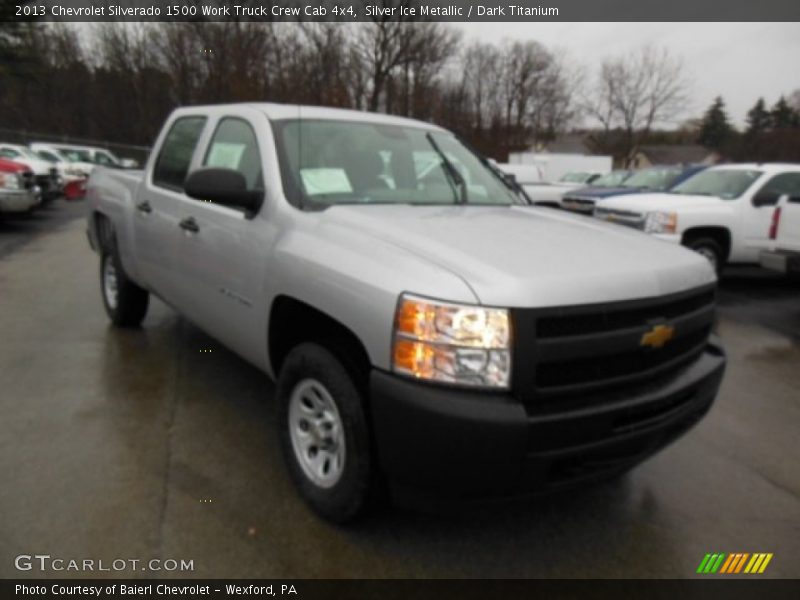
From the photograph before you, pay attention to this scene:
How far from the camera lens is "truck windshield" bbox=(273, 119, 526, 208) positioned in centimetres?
318

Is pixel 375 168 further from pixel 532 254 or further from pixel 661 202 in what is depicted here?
pixel 661 202

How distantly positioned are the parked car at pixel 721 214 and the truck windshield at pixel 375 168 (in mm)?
4887

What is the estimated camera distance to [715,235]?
8375 mm

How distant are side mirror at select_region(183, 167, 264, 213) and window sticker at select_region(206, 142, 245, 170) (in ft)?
1.96

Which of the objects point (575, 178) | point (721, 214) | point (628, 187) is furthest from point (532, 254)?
point (575, 178)

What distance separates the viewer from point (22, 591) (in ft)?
7.39

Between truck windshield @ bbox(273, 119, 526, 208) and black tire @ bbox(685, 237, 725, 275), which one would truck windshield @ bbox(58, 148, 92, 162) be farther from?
truck windshield @ bbox(273, 119, 526, 208)

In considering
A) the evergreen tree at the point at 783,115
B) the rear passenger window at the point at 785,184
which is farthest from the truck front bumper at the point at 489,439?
the evergreen tree at the point at 783,115

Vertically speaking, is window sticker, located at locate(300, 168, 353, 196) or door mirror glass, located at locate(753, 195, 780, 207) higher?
window sticker, located at locate(300, 168, 353, 196)

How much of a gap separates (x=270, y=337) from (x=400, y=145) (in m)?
1.49

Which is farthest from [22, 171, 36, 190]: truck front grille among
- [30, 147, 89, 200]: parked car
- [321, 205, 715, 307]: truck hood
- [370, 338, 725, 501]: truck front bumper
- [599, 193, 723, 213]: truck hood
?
[370, 338, 725, 501]: truck front bumper

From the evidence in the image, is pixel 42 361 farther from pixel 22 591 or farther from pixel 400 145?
pixel 400 145

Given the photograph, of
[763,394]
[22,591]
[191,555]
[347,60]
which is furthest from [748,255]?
[347,60]

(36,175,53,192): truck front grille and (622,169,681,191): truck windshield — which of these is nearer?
(622,169,681,191): truck windshield
